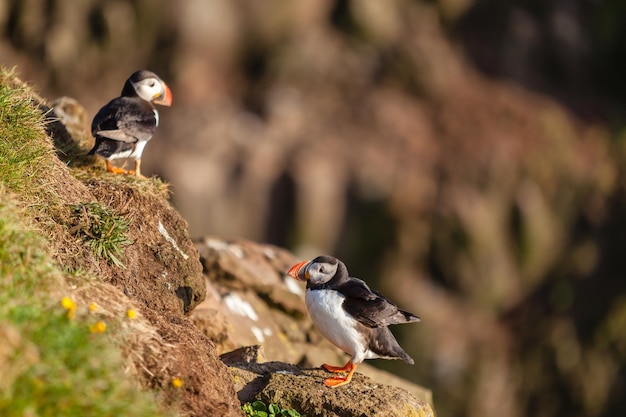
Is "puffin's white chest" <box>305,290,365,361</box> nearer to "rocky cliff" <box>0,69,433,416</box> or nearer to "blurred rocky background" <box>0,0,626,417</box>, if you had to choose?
"rocky cliff" <box>0,69,433,416</box>

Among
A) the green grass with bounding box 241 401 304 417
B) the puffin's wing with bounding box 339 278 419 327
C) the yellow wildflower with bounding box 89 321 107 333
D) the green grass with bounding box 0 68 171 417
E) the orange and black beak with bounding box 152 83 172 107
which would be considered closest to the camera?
the green grass with bounding box 0 68 171 417

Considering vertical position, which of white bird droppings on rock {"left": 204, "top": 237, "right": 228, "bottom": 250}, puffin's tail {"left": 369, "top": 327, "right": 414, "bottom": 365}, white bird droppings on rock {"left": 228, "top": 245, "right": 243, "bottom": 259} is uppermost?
puffin's tail {"left": 369, "top": 327, "right": 414, "bottom": 365}

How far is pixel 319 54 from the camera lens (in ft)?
71.3

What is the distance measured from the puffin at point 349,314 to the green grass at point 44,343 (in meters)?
2.01

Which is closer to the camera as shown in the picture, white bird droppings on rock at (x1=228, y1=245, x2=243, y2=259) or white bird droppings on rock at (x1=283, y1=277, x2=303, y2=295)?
white bird droppings on rock at (x1=228, y1=245, x2=243, y2=259)

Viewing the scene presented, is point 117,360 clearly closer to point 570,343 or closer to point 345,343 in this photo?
point 345,343

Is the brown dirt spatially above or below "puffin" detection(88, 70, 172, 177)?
below

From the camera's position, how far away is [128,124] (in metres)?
7.93

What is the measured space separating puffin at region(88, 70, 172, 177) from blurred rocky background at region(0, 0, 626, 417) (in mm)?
10053

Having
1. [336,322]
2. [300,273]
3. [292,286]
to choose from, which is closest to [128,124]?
[300,273]

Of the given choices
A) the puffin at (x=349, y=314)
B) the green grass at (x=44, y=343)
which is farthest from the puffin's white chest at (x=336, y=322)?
the green grass at (x=44, y=343)

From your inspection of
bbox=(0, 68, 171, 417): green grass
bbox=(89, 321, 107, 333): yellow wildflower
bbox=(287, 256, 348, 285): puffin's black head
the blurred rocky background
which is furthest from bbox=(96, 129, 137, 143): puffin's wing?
the blurred rocky background

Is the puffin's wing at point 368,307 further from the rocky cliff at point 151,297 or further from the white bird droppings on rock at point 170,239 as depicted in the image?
the white bird droppings on rock at point 170,239

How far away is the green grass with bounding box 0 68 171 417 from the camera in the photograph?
3.78 metres
